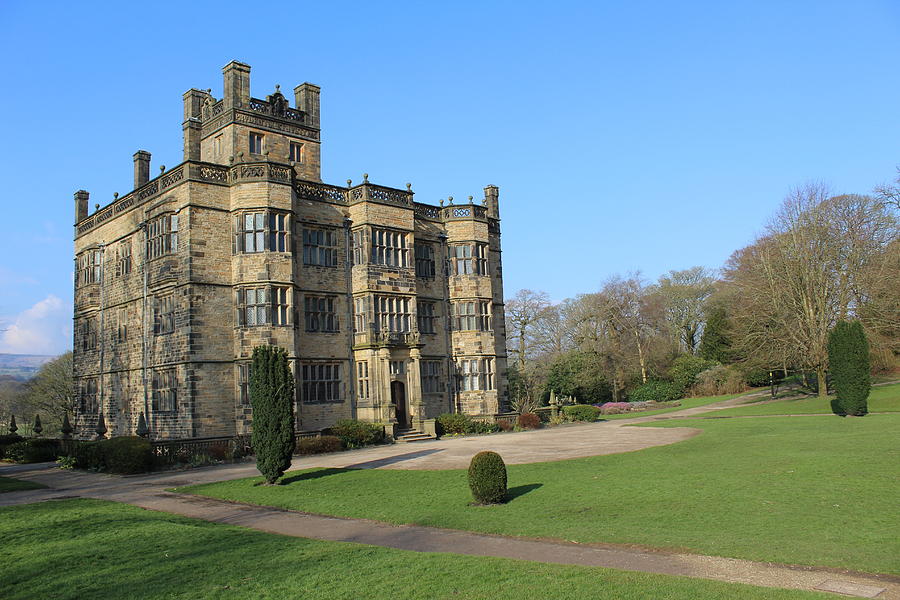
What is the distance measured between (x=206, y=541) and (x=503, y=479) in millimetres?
6428

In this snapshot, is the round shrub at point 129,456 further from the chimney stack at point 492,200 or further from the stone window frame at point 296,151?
the chimney stack at point 492,200

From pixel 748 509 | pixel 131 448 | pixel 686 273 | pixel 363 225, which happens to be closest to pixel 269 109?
pixel 363 225

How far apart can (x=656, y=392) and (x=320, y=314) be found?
38.2m

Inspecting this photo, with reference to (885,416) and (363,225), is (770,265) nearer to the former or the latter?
(885,416)

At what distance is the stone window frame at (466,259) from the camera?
3978 centimetres

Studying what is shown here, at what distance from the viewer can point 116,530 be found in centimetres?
1331

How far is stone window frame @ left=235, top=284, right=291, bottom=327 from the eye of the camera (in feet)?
99.7

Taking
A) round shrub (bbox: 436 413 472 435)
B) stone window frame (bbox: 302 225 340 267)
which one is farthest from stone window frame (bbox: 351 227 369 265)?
round shrub (bbox: 436 413 472 435)

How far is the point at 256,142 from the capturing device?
35625mm

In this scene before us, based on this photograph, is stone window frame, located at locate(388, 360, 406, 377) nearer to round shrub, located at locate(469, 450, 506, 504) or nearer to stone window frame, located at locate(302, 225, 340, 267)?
stone window frame, located at locate(302, 225, 340, 267)

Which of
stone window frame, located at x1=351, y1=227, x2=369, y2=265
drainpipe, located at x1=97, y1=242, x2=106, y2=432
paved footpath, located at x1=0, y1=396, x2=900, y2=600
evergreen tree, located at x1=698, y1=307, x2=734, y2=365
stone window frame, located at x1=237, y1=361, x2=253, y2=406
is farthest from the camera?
evergreen tree, located at x1=698, y1=307, x2=734, y2=365

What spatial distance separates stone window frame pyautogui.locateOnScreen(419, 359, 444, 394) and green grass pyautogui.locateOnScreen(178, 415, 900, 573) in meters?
15.8

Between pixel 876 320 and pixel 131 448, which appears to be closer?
pixel 131 448

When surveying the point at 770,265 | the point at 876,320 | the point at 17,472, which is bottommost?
the point at 17,472
